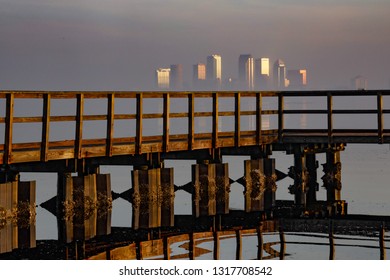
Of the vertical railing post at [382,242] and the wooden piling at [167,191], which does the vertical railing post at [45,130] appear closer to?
the wooden piling at [167,191]

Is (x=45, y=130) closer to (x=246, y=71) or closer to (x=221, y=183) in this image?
(x=221, y=183)

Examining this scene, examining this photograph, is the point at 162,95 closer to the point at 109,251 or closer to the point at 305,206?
the point at 305,206

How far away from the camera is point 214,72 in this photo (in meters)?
88.7

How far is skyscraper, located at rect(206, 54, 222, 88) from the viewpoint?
284ft

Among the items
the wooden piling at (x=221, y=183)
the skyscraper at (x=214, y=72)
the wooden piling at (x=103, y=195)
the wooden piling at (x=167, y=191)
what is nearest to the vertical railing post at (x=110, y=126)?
the wooden piling at (x=103, y=195)

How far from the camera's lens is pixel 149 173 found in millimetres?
27766

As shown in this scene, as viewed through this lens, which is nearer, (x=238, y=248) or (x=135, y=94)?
(x=238, y=248)

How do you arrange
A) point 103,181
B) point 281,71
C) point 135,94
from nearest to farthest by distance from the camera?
point 103,181, point 135,94, point 281,71

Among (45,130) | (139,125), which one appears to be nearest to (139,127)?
(139,125)

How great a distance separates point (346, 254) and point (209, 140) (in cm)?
1026
